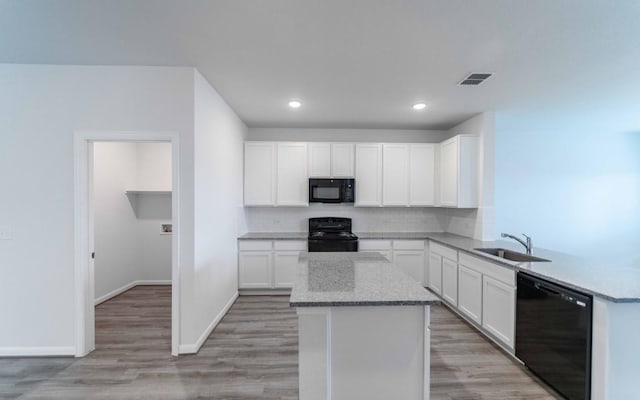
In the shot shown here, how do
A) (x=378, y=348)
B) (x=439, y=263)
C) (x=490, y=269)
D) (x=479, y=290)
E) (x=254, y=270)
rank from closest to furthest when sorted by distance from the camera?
(x=378, y=348)
(x=490, y=269)
(x=479, y=290)
(x=439, y=263)
(x=254, y=270)

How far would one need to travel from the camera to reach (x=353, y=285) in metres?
1.81

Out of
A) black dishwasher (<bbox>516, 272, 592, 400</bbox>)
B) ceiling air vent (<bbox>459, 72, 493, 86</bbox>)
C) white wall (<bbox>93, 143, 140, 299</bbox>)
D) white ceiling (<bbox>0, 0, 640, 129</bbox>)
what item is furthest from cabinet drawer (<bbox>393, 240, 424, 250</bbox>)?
white wall (<bbox>93, 143, 140, 299</bbox>)

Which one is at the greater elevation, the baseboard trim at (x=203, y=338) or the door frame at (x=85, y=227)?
the door frame at (x=85, y=227)

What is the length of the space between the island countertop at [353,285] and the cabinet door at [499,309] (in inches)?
47.7

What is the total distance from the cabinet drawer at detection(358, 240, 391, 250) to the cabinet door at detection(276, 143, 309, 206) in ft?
3.55

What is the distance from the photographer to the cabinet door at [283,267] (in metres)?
4.24

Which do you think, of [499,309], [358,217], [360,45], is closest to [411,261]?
[358,217]

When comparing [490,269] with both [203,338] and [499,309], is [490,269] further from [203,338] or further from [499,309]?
[203,338]

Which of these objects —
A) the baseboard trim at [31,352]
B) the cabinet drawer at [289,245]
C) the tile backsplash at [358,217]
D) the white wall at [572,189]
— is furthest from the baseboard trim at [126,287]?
the white wall at [572,189]

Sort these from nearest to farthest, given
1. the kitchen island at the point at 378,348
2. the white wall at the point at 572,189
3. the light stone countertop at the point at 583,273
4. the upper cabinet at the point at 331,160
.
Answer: the kitchen island at the point at 378,348
the light stone countertop at the point at 583,273
the upper cabinet at the point at 331,160
the white wall at the point at 572,189

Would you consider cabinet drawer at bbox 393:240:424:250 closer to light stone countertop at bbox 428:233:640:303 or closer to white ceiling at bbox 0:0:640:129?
light stone countertop at bbox 428:233:640:303

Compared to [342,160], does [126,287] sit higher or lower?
lower

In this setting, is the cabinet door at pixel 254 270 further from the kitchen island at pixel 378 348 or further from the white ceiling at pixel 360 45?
the kitchen island at pixel 378 348

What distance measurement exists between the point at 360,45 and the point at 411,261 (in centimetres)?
324
